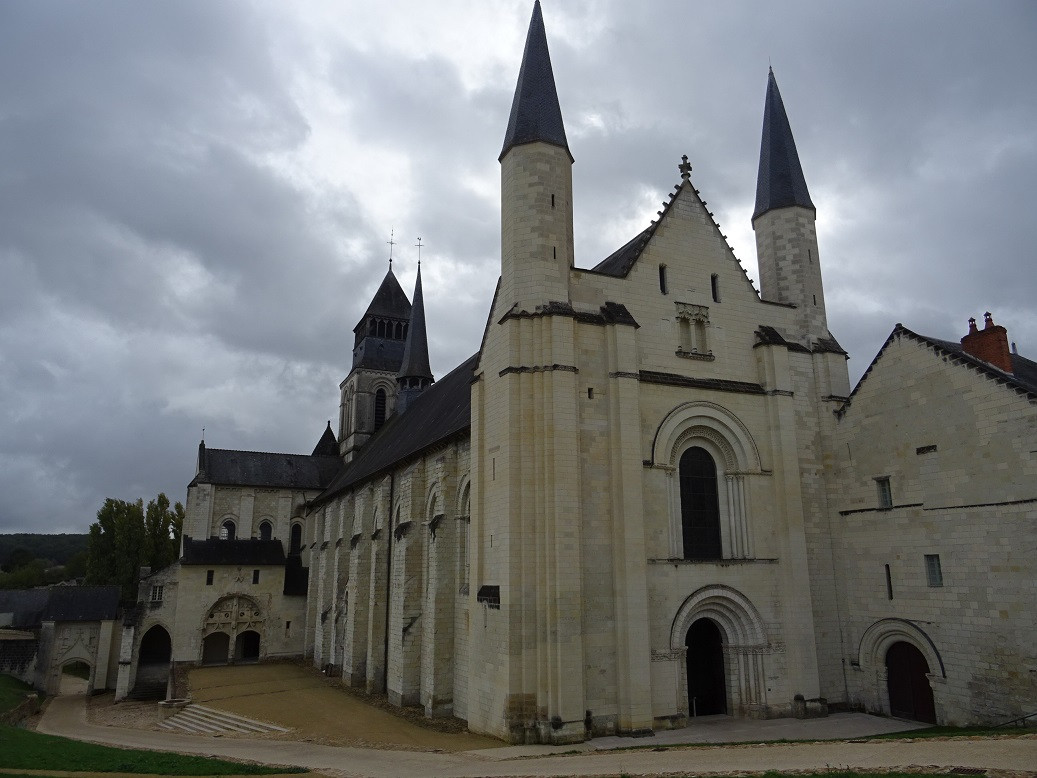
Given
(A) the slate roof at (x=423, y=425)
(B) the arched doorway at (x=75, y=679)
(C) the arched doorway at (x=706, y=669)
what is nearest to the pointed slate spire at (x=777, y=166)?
(A) the slate roof at (x=423, y=425)

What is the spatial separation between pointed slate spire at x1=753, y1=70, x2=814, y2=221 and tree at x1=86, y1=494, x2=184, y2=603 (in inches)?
1960

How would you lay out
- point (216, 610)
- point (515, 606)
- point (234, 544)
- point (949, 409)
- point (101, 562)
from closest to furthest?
point (515, 606)
point (949, 409)
point (216, 610)
point (234, 544)
point (101, 562)

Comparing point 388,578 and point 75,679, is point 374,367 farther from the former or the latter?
point 388,578

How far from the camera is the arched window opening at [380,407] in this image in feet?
177

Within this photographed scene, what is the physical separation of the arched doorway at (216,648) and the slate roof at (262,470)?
10.7 metres

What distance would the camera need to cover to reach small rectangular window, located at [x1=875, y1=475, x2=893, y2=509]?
1970 cm

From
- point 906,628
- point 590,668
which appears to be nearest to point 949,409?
point 906,628

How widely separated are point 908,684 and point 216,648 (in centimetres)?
3582

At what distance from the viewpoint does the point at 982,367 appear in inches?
681

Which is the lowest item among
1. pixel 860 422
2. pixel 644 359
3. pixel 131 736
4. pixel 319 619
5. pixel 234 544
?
pixel 131 736

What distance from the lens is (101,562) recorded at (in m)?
54.3

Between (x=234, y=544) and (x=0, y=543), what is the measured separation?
15020 centimetres

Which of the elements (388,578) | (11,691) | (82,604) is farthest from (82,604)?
(388,578)

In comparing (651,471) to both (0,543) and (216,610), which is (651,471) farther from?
(0,543)
